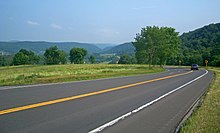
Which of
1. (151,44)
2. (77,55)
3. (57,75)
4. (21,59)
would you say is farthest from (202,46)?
(57,75)

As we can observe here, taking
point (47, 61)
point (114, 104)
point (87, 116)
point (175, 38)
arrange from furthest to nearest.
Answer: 1. point (47, 61)
2. point (175, 38)
3. point (114, 104)
4. point (87, 116)

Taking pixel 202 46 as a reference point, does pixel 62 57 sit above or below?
below

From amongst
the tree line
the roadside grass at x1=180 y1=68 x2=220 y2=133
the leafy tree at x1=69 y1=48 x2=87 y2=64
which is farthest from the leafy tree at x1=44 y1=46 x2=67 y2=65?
the roadside grass at x1=180 y1=68 x2=220 y2=133

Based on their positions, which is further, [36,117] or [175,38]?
[175,38]

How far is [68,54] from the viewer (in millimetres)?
158875

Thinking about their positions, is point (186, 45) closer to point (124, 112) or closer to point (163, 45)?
point (163, 45)

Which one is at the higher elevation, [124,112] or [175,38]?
[175,38]

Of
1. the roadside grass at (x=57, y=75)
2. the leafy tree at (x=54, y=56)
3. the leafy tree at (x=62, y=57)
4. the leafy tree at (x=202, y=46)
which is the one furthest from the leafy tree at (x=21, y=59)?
the roadside grass at (x=57, y=75)

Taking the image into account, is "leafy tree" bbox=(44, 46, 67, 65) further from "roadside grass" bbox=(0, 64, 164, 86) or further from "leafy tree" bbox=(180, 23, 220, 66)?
"roadside grass" bbox=(0, 64, 164, 86)

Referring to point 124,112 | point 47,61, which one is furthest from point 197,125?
point 47,61

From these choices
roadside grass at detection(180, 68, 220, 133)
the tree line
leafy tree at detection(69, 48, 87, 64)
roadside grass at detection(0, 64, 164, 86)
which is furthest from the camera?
leafy tree at detection(69, 48, 87, 64)

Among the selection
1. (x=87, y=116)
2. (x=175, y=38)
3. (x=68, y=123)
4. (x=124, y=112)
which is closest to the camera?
(x=68, y=123)

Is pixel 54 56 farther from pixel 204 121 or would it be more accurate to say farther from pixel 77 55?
pixel 204 121

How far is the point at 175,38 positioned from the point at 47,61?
8108 cm
